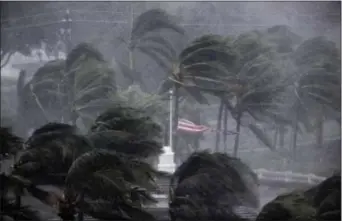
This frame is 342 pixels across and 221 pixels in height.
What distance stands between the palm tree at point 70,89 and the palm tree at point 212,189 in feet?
1.88

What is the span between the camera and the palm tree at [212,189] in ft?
9.25

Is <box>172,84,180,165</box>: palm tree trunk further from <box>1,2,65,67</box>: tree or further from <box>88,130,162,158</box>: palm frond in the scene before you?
<box>1,2,65,67</box>: tree

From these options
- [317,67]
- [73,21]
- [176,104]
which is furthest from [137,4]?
[317,67]

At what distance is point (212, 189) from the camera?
2.82m

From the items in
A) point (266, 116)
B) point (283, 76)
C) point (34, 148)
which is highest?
point (283, 76)

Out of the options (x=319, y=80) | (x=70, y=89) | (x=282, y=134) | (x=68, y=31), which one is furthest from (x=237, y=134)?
(x=68, y=31)

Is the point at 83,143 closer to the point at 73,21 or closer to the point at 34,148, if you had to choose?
the point at 34,148

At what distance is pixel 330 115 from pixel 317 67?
0.85 feet

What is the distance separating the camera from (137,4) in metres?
2.89

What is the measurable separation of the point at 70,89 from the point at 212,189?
0.92m

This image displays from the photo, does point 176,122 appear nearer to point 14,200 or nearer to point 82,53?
point 82,53

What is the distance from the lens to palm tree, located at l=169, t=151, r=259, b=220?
2818mm

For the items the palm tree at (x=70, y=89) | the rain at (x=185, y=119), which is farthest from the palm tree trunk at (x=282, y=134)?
the palm tree at (x=70, y=89)

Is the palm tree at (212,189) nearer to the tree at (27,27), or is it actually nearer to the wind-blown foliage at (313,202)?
the wind-blown foliage at (313,202)
